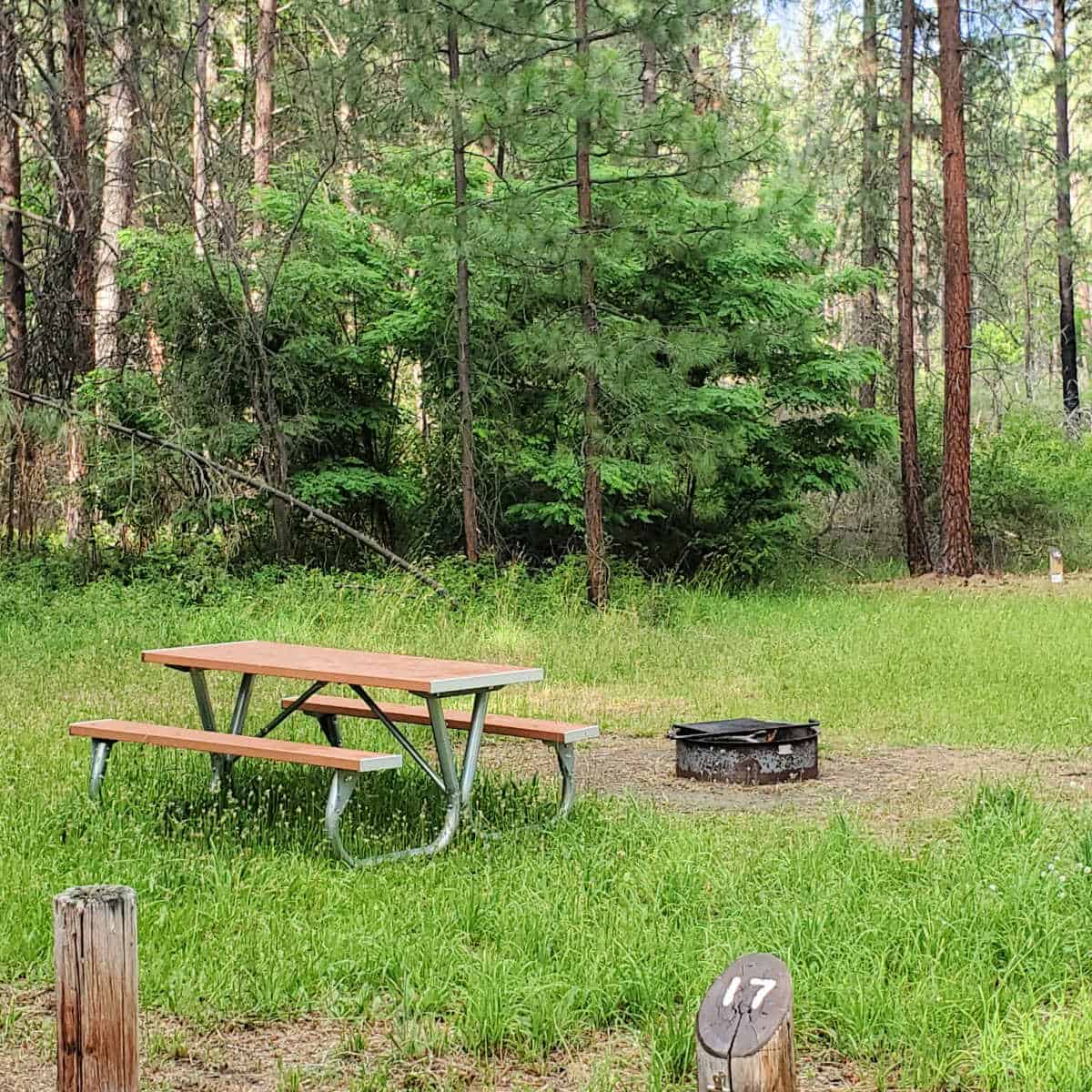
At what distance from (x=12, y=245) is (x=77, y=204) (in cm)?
132

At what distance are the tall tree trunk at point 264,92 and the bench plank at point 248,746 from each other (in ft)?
47.8

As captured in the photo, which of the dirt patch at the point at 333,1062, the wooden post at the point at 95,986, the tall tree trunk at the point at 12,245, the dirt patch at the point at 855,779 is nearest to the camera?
the wooden post at the point at 95,986

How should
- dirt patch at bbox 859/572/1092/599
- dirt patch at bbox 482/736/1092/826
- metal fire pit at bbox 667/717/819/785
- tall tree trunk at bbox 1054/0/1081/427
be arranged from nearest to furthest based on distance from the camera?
dirt patch at bbox 482/736/1092/826, metal fire pit at bbox 667/717/819/785, dirt patch at bbox 859/572/1092/599, tall tree trunk at bbox 1054/0/1081/427

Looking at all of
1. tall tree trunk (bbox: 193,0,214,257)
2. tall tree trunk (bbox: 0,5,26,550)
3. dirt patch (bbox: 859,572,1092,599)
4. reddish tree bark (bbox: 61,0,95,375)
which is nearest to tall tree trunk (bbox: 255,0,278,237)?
tall tree trunk (bbox: 193,0,214,257)

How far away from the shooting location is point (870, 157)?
74.1 feet

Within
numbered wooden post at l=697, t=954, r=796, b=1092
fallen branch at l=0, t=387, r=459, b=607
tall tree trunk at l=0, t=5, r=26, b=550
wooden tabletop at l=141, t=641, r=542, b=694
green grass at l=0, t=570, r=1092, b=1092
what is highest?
tall tree trunk at l=0, t=5, r=26, b=550

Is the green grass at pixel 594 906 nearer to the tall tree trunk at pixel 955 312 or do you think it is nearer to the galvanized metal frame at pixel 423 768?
the galvanized metal frame at pixel 423 768

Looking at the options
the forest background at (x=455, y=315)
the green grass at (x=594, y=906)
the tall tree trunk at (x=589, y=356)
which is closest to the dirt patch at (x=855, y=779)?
the green grass at (x=594, y=906)

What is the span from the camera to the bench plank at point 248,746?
5.81 metres

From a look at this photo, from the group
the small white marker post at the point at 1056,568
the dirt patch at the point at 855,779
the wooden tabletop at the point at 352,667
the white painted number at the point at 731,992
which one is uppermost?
the wooden tabletop at the point at 352,667

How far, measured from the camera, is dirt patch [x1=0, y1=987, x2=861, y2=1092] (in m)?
3.90

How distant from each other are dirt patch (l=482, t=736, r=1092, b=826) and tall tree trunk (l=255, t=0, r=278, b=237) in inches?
542

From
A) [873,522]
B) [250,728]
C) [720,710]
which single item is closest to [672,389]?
[720,710]

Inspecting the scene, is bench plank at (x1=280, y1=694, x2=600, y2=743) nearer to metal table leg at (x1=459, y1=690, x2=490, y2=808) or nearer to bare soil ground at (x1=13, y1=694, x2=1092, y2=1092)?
metal table leg at (x1=459, y1=690, x2=490, y2=808)
